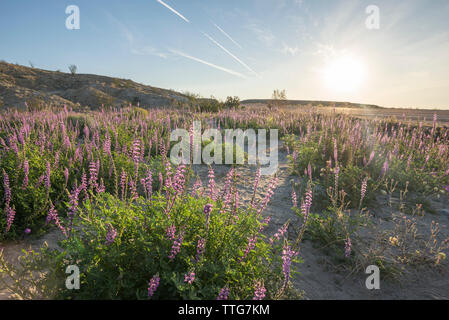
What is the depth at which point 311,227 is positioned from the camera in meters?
3.47

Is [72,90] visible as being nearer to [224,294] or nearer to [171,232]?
[171,232]

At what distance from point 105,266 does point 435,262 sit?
366cm

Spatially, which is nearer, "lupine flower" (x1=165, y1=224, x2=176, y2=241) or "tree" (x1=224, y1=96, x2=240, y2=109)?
"lupine flower" (x1=165, y1=224, x2=176, y2=241)

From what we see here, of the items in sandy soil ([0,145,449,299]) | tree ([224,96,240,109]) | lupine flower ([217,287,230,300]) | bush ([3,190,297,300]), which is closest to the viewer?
lupine flower ([217,287,230,300])

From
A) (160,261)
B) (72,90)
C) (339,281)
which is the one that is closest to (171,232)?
(160,261)

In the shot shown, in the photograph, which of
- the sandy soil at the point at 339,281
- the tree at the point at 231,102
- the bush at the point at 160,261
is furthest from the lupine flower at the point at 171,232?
the tree at the point at 231,102

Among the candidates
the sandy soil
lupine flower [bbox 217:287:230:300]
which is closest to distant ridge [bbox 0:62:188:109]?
the sandy soil

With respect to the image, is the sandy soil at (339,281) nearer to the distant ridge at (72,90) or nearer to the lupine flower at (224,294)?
the lupine flower at (224,294)

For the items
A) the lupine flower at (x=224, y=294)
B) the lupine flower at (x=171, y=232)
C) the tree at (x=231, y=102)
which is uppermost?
the tree at (x=231, y=102)

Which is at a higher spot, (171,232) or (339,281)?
(171,232)

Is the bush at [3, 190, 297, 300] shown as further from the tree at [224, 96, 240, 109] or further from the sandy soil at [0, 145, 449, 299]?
the tree at [224, 96, 240, 109]
